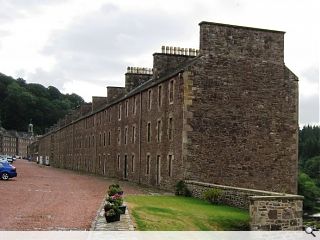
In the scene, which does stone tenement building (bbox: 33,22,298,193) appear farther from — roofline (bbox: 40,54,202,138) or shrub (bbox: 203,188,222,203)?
shrub (bbox: 203,188,222,203)

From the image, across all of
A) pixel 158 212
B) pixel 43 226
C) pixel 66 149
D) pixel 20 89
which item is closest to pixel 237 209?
pixel 158 212

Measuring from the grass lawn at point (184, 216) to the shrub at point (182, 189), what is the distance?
14.7ft

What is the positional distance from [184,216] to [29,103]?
345 ft

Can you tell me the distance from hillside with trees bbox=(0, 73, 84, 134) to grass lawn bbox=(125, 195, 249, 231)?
88.6 meters

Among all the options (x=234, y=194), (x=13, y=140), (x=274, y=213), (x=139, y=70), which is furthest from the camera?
(x=13, y=140)

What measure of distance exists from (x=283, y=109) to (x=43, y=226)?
20.2 meters

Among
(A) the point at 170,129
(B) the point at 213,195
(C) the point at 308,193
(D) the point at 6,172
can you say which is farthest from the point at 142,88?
(C) the point at 308,193

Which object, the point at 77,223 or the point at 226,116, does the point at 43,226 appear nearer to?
the point at 77,223

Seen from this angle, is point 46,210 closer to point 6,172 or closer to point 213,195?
point 213,195

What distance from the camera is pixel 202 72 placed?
29.8 meters

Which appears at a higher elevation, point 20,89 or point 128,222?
point 20,89

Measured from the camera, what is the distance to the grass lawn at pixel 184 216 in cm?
1697

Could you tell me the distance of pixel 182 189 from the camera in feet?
92.9

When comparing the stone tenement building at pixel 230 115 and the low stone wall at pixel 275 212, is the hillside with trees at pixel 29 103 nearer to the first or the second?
the stone tenement building at pixel 230 115
